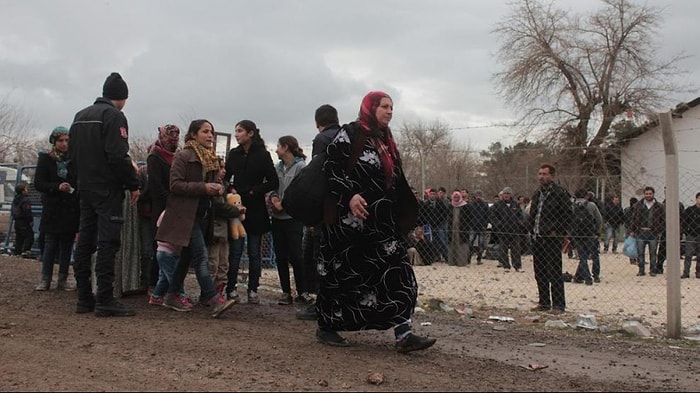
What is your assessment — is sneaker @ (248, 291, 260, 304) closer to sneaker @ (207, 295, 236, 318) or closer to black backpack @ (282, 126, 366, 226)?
sneaker @ (207, 295, 236, 318)

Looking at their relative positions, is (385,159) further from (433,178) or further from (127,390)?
(433,178)

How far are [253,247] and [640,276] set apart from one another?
388 inches

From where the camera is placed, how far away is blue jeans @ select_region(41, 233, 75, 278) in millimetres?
7422

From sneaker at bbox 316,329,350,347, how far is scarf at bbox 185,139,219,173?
6.53ft

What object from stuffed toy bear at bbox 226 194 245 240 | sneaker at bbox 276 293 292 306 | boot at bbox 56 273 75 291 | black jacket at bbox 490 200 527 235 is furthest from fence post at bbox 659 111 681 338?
black jacket at bbox 490 200 527 235

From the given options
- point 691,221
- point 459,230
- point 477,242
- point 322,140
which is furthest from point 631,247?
point 322,140

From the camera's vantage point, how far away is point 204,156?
6.26m

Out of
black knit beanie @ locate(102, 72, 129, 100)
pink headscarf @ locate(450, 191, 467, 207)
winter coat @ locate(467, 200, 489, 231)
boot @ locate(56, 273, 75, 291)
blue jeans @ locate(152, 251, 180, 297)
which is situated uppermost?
black knit beanie @ locate(102, 72, 129, 100)

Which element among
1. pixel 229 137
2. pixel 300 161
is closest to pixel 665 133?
pixel 300 161

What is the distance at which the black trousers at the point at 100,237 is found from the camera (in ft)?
19.5

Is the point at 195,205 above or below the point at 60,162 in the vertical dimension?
below

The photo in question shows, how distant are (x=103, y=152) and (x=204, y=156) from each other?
0.86m

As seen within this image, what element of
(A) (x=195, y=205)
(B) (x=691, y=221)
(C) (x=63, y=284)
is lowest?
(C) (x=63, y=284)

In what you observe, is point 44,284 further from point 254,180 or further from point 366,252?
point 366,252
